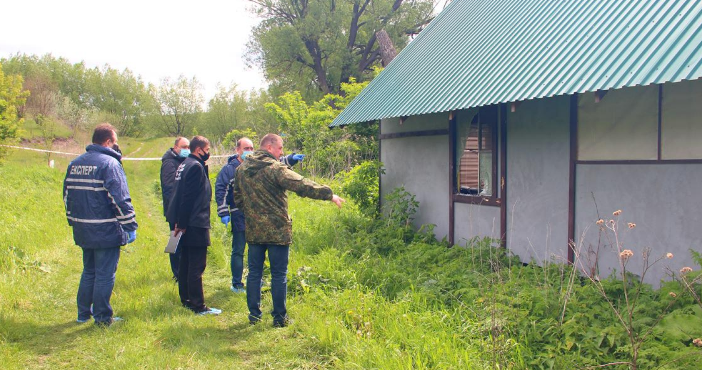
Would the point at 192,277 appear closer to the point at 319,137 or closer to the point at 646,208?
the point at 646,208

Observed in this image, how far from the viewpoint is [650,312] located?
4.17 m

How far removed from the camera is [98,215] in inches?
187

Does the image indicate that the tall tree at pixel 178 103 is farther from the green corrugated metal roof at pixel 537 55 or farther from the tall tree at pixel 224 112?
the green corrugated metal roof at pixel 537 55

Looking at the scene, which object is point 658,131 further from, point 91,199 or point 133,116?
point 133,116

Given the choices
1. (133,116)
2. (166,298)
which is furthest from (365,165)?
(133,116)

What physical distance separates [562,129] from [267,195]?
12.4 ft

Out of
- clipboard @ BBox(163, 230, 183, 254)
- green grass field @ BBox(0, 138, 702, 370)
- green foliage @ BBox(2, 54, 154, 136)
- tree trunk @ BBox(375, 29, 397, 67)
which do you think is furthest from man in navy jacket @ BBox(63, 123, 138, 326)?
green foliage @ BBox(2, 54, 154, 136)

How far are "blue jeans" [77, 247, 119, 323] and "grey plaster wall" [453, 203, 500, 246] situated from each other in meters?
4.85

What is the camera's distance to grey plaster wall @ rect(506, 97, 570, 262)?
237 inches

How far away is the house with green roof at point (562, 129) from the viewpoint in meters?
4.81

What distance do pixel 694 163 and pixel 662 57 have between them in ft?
3.58

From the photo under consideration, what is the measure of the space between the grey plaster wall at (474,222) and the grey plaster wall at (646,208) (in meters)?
1.36

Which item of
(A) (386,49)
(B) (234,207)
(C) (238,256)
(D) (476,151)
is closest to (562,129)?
(D) (476,151)

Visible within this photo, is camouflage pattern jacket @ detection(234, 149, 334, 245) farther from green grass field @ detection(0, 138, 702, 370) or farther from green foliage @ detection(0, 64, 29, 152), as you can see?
green foliage @ detection(0, 64, 29, 152)
